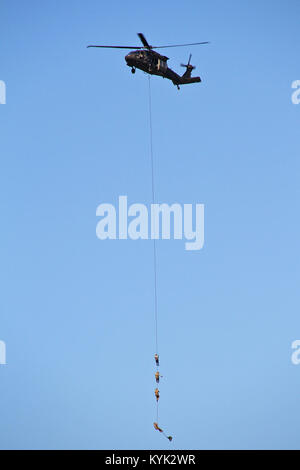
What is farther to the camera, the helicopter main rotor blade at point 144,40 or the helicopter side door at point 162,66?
the helicopter side door at point 162,66

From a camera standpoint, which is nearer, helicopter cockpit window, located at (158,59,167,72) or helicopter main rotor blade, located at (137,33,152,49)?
helicopter main rotor blade, located at (137,33,152,49)

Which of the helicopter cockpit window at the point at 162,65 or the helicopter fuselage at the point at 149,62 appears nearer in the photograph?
the helicopter fuselage at the point at 149,62

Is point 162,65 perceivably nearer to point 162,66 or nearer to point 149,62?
point 162,66

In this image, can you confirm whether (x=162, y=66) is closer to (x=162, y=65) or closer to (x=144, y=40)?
(x=162, y=65)

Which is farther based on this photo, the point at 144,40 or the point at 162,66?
the point at 162,66

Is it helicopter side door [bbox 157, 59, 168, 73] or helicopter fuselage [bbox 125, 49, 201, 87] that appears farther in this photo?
helicopter side door [bbox 157, 59, 168, 73]

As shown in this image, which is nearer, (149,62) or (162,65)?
(149,62)

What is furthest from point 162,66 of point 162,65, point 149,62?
point 149,62

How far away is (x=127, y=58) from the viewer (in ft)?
100.0

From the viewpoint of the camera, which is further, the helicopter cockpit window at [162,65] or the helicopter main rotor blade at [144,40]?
the helicopter cockpit window at [162,65]
